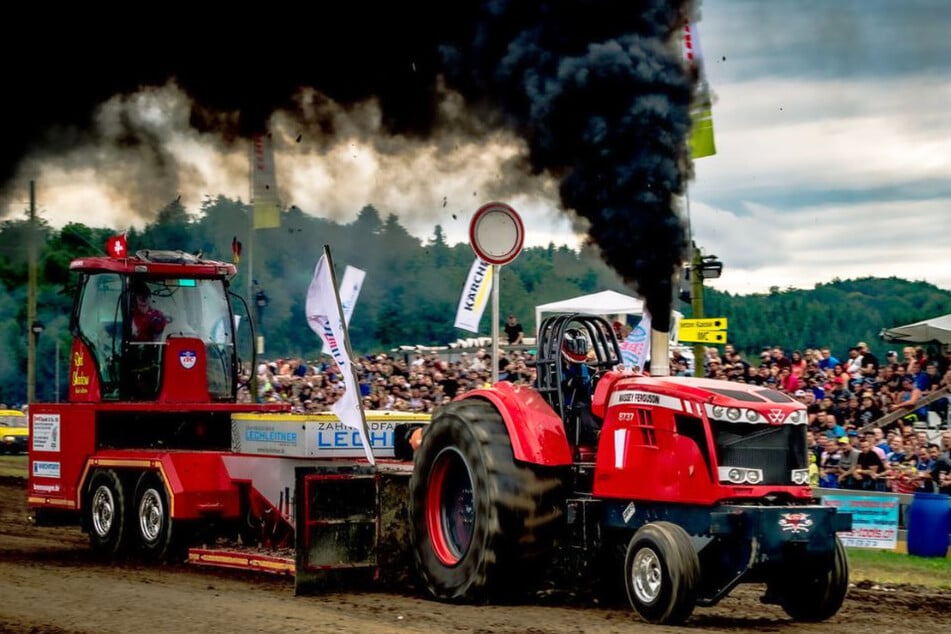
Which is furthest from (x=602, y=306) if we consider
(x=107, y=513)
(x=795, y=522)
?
(x=795, y=522)

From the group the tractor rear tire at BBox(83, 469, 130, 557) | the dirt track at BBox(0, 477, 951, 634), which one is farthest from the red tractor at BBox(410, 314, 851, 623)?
the tractor rear tire at BBox(83, 469, 130, 557)

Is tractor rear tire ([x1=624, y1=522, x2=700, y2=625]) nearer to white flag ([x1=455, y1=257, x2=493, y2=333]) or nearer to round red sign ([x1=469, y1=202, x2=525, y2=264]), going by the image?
round red sign ([x1=469, y1=202, x2=525, y2=264])

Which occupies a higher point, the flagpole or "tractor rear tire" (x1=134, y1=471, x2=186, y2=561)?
the flagpole

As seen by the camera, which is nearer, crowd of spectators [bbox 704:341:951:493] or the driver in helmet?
the driver in helmet

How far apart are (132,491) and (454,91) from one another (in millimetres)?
5347

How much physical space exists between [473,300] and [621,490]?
43.9ft

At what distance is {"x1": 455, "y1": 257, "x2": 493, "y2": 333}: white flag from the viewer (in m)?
22.3

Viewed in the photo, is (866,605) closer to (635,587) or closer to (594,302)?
(635,587)

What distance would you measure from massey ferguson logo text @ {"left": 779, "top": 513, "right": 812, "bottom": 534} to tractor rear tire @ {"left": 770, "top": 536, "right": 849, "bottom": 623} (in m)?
0.43

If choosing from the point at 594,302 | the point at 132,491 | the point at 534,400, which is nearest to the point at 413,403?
the point at 594,302

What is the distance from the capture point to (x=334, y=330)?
1156 centimetres

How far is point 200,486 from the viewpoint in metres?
12.7

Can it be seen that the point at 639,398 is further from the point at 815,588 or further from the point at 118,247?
the point at 118,247

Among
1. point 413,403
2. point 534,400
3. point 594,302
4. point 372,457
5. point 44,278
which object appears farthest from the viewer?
point 44,278
